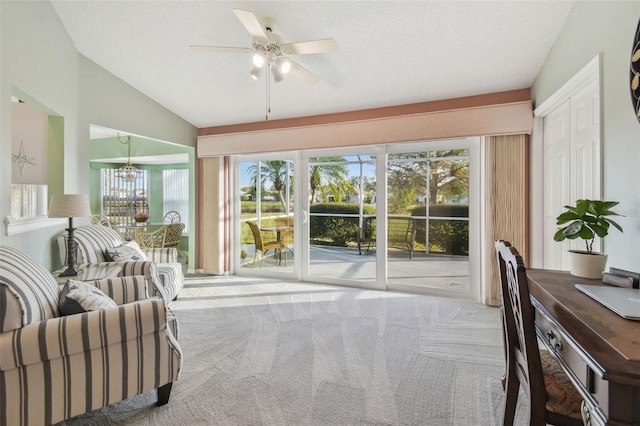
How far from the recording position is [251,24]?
2.23 metres

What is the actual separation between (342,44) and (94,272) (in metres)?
3.16

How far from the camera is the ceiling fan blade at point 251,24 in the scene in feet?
6.82

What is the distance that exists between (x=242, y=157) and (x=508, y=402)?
4.57m

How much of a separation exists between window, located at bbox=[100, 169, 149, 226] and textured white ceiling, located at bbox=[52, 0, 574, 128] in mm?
4762

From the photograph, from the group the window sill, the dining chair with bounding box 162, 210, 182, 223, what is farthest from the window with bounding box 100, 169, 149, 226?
the window sill

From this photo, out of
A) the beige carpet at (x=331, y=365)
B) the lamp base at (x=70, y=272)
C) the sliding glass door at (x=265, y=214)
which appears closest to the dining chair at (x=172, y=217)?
the sliding glass door at (x=265, y=214)

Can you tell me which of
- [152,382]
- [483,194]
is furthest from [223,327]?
[483,194]

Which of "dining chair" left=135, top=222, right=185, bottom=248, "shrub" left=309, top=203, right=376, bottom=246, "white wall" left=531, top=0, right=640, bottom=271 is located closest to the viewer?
"white wall" left=531, top=0, right=640, bottom=271

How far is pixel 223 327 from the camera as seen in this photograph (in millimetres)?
3062

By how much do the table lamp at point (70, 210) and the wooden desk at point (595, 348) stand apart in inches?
138

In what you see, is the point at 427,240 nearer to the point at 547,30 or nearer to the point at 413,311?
the point at 413,311

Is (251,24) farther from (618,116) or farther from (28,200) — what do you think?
(28,200)

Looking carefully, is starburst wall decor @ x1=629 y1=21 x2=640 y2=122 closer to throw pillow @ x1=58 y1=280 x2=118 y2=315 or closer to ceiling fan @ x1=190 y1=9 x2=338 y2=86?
ceiling fan @ x1=190 y1=9 x2=338 y2=86

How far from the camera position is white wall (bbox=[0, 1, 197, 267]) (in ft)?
8.01
